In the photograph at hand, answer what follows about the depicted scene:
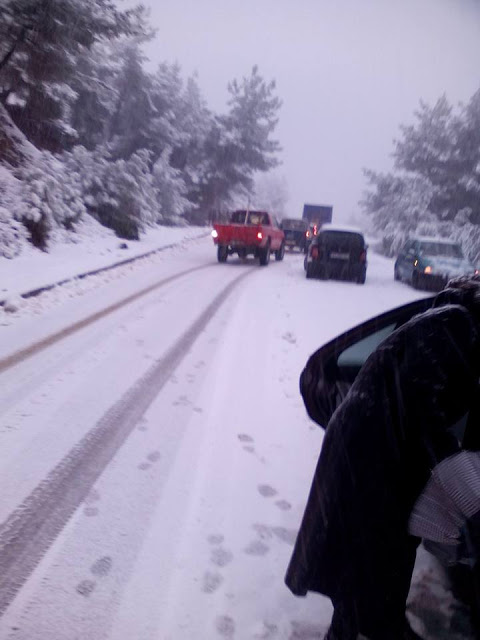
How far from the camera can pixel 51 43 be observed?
44.0 feet

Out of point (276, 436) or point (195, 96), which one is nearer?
point (276, 436)

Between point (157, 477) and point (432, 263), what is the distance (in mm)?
12896

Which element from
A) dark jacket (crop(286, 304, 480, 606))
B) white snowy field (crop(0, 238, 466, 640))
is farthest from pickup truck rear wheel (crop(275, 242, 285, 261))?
dark jacket (crop(286, 304, 480, 606))

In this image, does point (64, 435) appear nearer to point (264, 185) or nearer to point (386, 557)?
point (386, 557)

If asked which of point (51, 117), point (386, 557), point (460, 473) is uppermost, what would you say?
point (51, 117)

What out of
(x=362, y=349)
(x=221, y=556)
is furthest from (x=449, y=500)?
(x=221, y=556)

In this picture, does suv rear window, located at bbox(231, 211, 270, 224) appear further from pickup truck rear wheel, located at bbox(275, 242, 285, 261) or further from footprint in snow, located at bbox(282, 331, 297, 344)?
footprint in snow, located at bbox(282, 331, 297, 344)

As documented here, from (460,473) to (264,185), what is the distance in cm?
10105

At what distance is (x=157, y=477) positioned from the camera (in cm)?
342

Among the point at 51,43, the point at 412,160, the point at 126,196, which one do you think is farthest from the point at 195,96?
the point at 51,43

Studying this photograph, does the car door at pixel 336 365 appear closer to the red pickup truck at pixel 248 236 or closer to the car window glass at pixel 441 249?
the car window glass at pixel 441 249

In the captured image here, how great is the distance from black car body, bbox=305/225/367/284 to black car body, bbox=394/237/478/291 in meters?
1.59

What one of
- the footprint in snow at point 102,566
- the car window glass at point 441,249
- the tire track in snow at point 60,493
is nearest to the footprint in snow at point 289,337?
the tire track in snow at point 60,493

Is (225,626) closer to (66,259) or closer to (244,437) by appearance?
(244,437)
